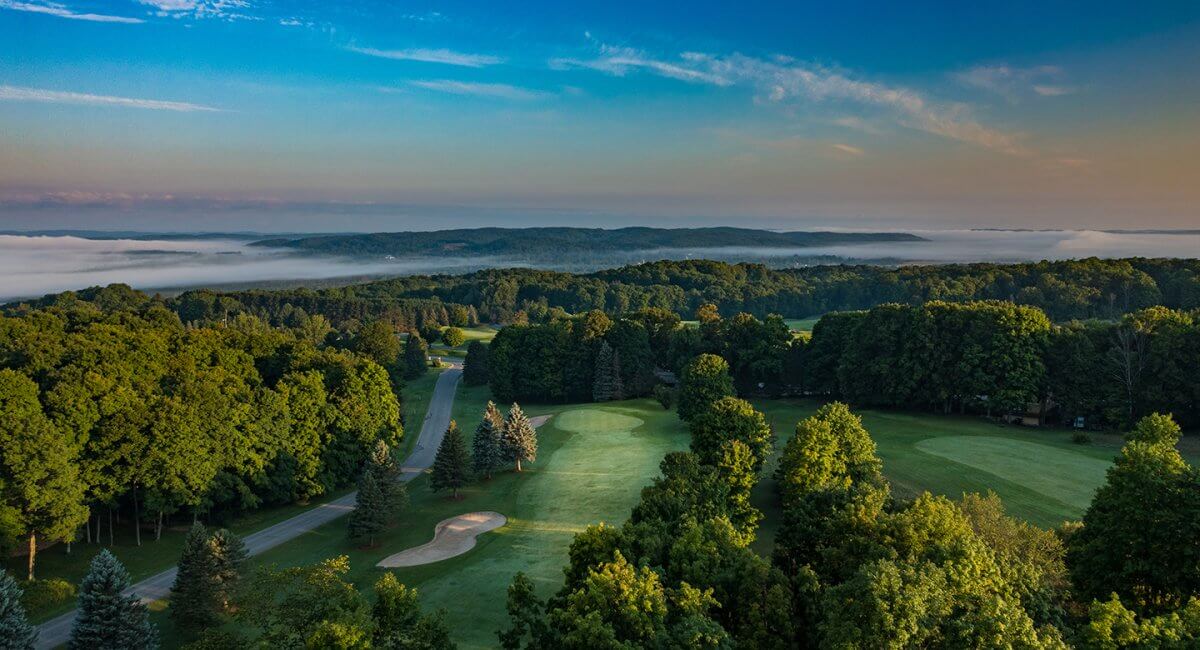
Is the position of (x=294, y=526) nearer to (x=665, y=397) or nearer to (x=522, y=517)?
(x=522, y=517)

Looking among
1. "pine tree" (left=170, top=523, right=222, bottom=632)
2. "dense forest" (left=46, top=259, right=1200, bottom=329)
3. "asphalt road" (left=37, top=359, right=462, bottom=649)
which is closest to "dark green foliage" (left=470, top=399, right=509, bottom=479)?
"asphalt road" (left=37, top=359, right=462, bottom=649)

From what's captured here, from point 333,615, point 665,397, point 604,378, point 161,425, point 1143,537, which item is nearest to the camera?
point 333,615

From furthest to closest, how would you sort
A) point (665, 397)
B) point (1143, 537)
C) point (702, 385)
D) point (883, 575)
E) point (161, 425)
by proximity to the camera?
point (665, 397) < point (702, 385) < point (161, 425) < point (1143, 537) < point (883, 575)

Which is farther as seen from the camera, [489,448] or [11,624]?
[489,448]

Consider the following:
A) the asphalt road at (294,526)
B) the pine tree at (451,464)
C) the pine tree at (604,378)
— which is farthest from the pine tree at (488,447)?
the pine tree at (604,378)

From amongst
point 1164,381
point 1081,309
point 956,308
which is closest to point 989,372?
point 956,308

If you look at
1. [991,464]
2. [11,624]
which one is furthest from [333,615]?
[991,464]

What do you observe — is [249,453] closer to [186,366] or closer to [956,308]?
[186,366]

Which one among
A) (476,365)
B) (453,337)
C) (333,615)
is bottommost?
(476,365)
